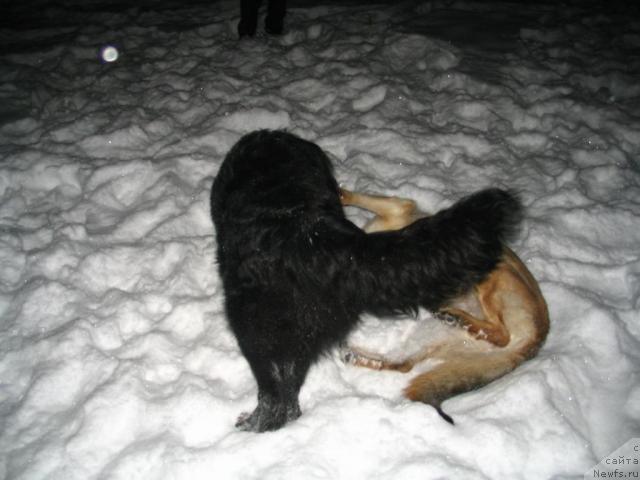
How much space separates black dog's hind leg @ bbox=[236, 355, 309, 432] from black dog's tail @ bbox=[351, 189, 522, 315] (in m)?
0.66

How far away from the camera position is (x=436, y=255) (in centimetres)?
150

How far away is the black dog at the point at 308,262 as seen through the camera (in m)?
1.48

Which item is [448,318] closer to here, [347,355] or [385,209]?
[347,355]

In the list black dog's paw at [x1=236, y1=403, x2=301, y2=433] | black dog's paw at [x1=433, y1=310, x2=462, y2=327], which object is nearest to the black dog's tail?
black dog's paw at [x1=236, y1=403, x2=301, y2=433]

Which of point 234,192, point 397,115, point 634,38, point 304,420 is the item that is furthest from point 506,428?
point 634,38

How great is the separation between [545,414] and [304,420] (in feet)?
4.63

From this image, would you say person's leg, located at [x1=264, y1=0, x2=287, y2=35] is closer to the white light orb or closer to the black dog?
the white light orb

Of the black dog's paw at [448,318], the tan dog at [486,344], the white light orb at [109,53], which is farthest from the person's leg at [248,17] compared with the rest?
the black dog's paw at [448,318]

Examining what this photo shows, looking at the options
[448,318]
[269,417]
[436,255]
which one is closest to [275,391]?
[269,417]

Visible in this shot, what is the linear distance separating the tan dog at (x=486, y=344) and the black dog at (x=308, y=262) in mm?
653

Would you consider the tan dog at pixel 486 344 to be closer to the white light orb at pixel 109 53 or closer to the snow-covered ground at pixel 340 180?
the snow-covered ground at pixel 340 180

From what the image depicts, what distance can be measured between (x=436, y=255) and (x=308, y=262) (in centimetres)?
62

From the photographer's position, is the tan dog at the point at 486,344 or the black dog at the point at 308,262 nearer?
the black dog at the point at 308,262

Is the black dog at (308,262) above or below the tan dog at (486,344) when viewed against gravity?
above
